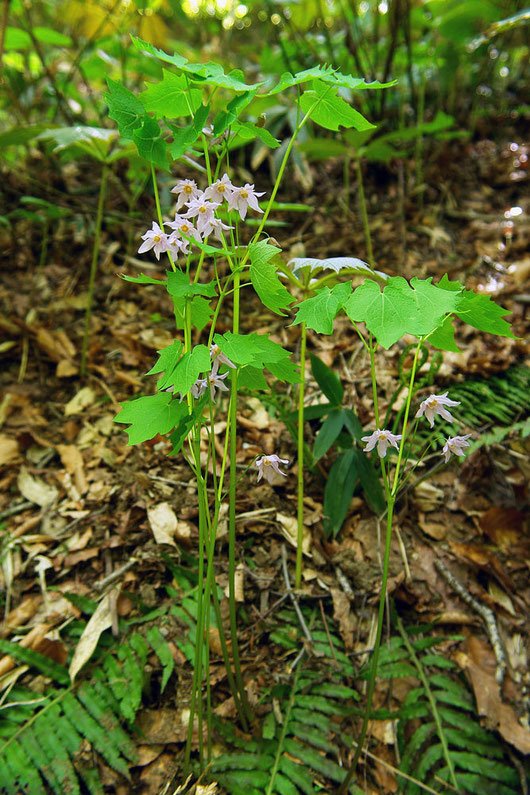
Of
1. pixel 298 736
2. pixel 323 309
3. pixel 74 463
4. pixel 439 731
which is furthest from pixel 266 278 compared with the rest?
pixel 74 463

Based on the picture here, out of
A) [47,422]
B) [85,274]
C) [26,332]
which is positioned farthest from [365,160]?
[47,422]

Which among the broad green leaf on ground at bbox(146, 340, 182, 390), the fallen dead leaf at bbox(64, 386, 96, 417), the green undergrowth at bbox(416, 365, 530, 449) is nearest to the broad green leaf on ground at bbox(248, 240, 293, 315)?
the broad green leaf on ground at bbox(146, 340, 182, 390)

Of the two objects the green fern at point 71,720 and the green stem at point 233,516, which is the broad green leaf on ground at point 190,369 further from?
the green fern at point 71,720

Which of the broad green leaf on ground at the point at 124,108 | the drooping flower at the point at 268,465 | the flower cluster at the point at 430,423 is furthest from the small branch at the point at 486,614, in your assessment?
the broad green leaf on ground at the point at 124,108

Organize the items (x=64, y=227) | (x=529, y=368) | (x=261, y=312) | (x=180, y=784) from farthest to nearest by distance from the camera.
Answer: (x=64, y=227)
(x=261, y=312)
(x=529, y=368)
(x=180, y=784)

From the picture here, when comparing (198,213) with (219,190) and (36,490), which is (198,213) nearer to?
(219,190)

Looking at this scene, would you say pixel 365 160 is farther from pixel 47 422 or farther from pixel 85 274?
pixel 47 422
